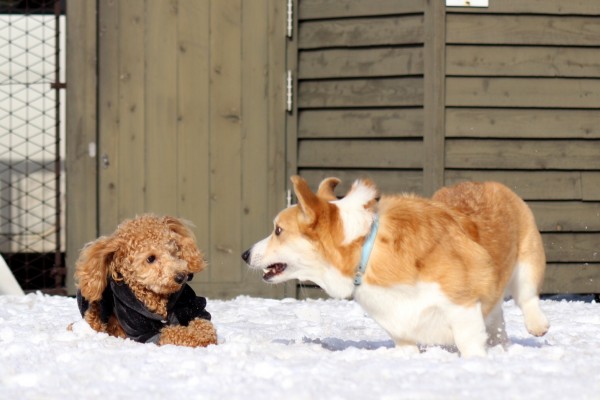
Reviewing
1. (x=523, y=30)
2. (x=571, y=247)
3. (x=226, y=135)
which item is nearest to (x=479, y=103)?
(x=523, y=30)

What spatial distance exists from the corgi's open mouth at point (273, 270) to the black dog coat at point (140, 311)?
2.10ft

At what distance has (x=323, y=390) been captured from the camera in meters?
3.67

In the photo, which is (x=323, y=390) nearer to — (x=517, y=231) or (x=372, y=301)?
(x=372, y=301)

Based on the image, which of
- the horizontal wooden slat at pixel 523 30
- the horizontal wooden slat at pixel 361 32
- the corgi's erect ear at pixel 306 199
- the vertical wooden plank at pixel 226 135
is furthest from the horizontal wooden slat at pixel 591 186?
the corgi's erect ear at pixel 306 199

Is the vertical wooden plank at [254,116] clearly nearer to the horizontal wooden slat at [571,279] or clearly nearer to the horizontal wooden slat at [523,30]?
Answer: the horizontal wooden slat at [523,30]

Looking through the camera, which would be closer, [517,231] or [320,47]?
[517,231]

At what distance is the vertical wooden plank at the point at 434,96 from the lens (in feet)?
23.2

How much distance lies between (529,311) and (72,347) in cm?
206

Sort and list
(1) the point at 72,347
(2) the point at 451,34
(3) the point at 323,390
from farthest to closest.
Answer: (2) the point at 451,34
(1) the point at 72,347
(3) the point at 323,390

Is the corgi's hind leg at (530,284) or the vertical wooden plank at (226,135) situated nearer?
the corgi's hind leg at (530,284)

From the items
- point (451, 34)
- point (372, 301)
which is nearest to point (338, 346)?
point (372, 301)

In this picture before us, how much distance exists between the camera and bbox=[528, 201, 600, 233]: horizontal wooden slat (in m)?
7.21

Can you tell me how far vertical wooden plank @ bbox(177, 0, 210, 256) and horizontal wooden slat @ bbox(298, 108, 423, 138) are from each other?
27.1 inches

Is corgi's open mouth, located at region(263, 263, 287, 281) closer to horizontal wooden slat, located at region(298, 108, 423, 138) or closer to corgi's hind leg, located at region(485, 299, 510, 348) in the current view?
corgi's hind leg, located at region(485, 299, 510, 348)
